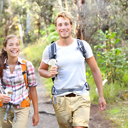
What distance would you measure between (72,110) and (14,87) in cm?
82

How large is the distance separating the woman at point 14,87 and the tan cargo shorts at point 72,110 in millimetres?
374

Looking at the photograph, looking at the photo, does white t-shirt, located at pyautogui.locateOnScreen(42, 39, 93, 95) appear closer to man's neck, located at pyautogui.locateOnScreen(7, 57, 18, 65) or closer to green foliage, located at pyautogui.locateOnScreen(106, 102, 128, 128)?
man's neck, located at pyautogui.locateOnScreen(7, 57, 18, 65)

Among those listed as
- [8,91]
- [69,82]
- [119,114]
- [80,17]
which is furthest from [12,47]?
[80,17]

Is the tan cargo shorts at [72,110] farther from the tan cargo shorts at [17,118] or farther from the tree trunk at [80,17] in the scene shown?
the tree trunk at [80,17]

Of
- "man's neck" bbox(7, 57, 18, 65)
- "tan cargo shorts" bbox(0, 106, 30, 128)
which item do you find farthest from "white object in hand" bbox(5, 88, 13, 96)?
"man's neck" bbox(7, 57, 18, 65)

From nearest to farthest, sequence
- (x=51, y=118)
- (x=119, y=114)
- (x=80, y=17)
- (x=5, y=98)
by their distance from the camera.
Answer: (x=5, y=98)
(x=119, y=114)
(x=51, y=118)
(x=80, y=17)

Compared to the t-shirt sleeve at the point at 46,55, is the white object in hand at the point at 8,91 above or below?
below

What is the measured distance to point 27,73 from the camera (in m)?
2.79

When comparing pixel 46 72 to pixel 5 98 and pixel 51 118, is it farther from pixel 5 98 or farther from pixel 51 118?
pixel 51 118

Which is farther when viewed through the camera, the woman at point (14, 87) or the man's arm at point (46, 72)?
the woman at point (14, 87)

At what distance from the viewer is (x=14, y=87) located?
2682 millimetres

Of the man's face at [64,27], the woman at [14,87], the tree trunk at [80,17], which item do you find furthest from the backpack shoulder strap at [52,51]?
the tree trunk at [80,17]

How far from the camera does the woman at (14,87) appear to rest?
263 cm

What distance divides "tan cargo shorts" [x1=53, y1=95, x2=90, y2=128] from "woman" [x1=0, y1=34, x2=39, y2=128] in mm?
374
